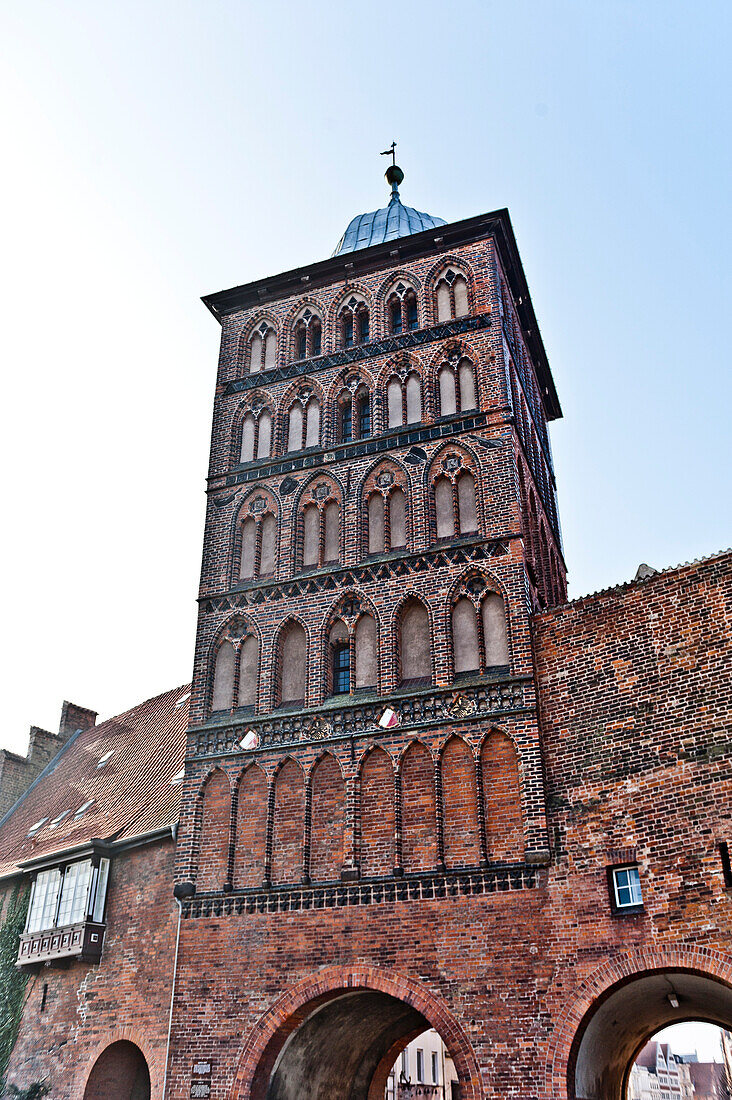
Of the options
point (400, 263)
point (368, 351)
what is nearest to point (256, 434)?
point (368, 351)

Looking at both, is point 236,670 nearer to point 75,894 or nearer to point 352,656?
point 352,656

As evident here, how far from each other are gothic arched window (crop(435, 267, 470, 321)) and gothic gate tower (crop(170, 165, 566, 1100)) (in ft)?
0.19

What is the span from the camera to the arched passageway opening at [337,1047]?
1605 cm

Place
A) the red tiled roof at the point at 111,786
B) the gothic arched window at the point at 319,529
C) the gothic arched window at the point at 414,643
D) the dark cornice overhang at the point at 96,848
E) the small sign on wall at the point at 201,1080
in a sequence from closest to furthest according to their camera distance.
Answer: the small sign on wall at the point at 201,1080
the gothic arched window at the point at 414,643
the dark cornice overhang at the point at 96,848
the gothic arched window at the point at 319,529
the red tiled roof at the point at 111,786

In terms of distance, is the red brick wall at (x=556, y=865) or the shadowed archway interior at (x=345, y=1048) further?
the shadowed archway interior at (x=345, y=1048)

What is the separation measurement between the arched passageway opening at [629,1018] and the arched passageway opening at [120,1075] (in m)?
7.99

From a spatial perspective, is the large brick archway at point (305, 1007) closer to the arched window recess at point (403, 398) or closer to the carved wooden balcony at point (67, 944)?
the carved wooden balcony at point (67, 944)

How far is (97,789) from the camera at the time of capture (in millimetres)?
25250

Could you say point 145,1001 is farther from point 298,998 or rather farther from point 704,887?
point 704,887

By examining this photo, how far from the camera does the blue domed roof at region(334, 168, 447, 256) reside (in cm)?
2405

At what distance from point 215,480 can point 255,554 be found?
7.23 ft

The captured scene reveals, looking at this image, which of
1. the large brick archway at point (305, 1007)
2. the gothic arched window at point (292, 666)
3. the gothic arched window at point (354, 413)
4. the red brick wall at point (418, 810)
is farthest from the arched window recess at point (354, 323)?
the large brick archway at point (305, 1007)

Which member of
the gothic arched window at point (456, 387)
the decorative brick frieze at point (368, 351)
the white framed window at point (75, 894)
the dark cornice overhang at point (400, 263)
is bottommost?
the white framed window at point (75, 894)

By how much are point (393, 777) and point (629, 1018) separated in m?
6.04
